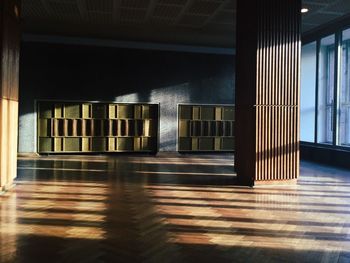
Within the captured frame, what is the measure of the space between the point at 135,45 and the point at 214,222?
9.34m

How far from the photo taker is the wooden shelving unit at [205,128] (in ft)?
44.7

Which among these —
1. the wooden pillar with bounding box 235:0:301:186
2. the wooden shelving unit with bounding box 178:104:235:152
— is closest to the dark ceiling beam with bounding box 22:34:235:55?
the wooden shelving unit with bounding box 178:104:235:152

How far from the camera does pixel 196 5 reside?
9500 millimetres

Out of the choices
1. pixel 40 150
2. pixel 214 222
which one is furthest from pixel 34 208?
pixel 40 150

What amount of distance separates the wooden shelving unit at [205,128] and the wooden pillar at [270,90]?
6071 mm

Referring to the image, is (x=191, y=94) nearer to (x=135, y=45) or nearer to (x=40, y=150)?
(x=135, y=45)

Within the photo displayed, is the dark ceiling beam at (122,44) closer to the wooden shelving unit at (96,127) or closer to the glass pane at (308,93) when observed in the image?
the wooden shelving unit at (96,127)

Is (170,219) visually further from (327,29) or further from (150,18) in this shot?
(327,29)

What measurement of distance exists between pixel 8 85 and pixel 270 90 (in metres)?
4.46

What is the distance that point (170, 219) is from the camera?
15.9 feet

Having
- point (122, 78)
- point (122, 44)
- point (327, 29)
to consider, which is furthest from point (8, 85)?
point (327, 29)

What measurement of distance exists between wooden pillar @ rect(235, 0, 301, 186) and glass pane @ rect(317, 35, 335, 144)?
14.1 feet

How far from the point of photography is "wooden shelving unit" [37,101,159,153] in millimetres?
12586

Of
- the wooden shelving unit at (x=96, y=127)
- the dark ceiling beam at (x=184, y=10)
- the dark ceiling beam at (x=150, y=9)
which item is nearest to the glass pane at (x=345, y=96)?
the dark ceiling beam at (x=184, y=10)
